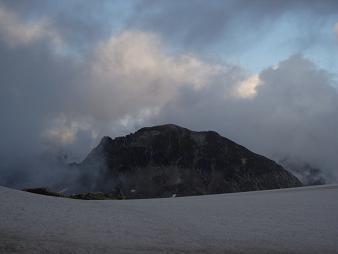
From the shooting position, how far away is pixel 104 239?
1374 cm

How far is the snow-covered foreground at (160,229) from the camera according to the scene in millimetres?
13047

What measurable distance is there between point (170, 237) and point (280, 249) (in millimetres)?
3106

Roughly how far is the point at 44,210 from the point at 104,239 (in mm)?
5238

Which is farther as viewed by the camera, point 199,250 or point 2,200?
point 2,200

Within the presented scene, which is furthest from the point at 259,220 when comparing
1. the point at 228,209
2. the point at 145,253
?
the point at 145,253

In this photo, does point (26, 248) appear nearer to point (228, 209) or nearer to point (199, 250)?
point (199, 250)

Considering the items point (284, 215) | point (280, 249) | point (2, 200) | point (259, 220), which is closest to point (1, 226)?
point (2, 200)

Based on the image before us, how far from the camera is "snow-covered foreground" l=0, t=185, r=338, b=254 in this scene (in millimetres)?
13047

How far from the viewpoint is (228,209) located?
23938 mm

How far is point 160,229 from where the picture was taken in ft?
53.8

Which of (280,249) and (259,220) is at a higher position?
(259,220)

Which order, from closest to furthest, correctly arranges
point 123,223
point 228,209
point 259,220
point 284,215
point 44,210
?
point 123,223 < point 44,210 < point 259,220 < point 284,215 < point 228,209

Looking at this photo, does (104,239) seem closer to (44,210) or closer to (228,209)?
(44,210)

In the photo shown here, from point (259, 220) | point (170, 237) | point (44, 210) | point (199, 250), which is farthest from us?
point (259, 220)
